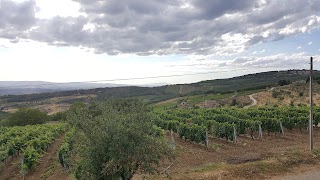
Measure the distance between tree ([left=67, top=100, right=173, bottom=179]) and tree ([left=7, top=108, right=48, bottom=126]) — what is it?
243 feet

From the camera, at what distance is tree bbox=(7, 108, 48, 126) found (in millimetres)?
79312

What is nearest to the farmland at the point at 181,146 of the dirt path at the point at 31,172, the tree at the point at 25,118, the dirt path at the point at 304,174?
the dirt path at the point at 31,172

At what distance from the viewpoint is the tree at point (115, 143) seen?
37.3 ft

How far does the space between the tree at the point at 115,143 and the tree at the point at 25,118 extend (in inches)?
2914

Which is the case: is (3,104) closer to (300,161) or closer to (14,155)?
(14,155)

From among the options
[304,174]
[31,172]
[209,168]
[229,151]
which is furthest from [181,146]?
[31,172]

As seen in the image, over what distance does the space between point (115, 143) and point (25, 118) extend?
77108mm

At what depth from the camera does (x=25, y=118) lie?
265ft

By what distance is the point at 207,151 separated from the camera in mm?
26172

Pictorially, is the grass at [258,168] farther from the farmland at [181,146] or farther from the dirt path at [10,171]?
Result: the dirt path at [10,171]

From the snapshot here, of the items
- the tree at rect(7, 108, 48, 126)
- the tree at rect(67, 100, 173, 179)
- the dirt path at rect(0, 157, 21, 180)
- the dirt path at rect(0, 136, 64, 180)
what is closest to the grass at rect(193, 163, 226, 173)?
the tree at rect(67, 100, 173, 179)

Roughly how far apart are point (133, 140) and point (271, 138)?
2271 cm

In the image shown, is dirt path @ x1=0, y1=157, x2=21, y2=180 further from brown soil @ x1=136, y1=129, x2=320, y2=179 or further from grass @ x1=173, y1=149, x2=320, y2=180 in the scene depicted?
grass @ x1=173, y1=149, x2=320, y2=180

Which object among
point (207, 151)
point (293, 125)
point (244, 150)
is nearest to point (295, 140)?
point (293, 125)
